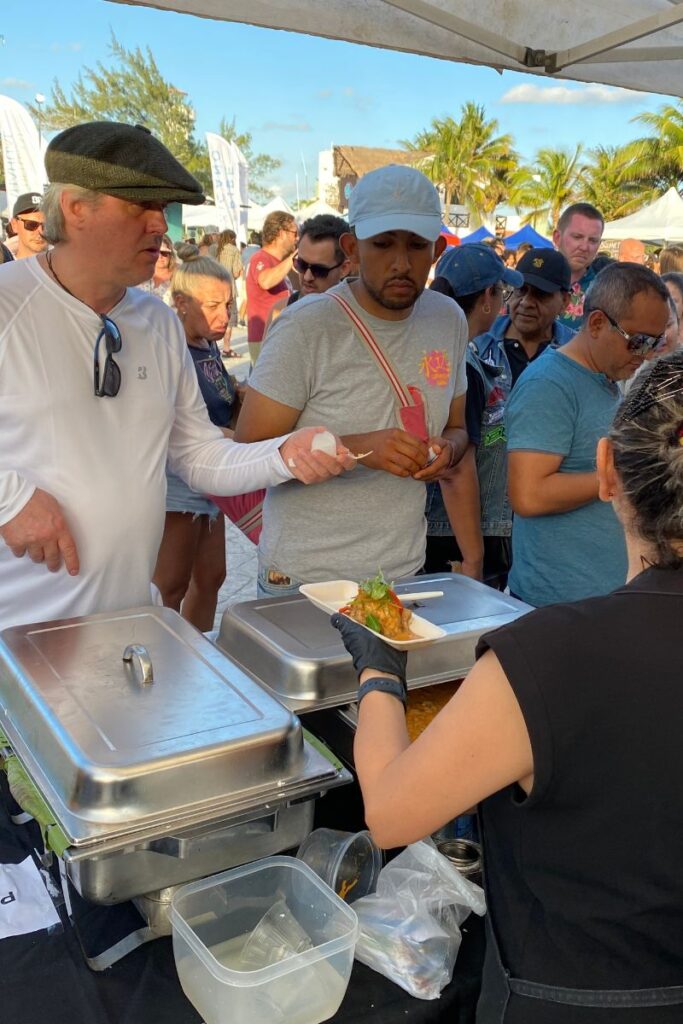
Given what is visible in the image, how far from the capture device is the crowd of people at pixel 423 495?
0.85m

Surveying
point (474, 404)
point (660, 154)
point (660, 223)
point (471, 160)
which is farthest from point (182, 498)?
point (471, 160)

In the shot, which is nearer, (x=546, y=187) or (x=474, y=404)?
(x=474, y=404)

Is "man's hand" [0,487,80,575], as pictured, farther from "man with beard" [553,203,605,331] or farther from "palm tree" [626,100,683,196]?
"palm tree" [626,100,683,196]

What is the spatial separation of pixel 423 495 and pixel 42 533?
0.97 meters

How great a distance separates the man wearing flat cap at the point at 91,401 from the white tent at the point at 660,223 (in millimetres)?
19459

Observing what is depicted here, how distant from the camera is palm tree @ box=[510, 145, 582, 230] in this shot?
3928 cm

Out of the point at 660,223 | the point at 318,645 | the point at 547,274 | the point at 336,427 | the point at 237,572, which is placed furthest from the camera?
the point at 660,223

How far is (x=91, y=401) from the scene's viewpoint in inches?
63.3

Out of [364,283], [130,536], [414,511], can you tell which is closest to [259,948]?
[130,536]

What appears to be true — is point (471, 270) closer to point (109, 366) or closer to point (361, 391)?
point (361, 391)

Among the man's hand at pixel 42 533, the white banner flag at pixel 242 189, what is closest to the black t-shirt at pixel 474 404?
the man's hand at pixel 42 533

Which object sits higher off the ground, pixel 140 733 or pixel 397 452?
pixel 397 452

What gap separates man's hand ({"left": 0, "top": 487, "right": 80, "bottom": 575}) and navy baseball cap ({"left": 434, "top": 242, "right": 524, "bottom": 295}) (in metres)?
2.08

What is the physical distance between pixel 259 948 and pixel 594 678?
0.58 metres
